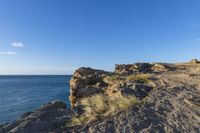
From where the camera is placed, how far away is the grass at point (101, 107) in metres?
8.31

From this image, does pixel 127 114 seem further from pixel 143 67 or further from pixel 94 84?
pixel 143 67

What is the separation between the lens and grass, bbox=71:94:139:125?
27.3 feet

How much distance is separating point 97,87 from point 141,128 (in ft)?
23.6

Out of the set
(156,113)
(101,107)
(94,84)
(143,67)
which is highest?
(143,67)

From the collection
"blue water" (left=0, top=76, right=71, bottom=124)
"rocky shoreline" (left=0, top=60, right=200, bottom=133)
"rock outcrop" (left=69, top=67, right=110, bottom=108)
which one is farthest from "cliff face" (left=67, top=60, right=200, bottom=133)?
"blue water" (left=0, top=76, right=71, bottom=124)

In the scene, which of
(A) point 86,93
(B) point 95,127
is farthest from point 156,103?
(A) point 86,93

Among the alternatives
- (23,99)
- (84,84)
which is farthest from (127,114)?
(23,99)

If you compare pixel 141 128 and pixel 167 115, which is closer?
pixel 141 128

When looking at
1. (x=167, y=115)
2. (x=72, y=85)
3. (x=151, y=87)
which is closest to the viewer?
(x=167, y=115)

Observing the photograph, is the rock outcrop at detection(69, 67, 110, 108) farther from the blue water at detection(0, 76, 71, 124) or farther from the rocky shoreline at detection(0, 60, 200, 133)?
the blue water at detection(0, 76, 71, 124)

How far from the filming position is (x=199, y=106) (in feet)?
29.8

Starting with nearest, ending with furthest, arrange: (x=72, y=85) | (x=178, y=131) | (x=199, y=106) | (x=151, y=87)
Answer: (x=178, y=131) < (x=199, y=106) < (x=151, y=87) < (x=72, y=85)

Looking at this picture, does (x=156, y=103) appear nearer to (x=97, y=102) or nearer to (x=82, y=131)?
(x=97, y=102)

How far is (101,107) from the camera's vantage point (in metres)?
9.28
